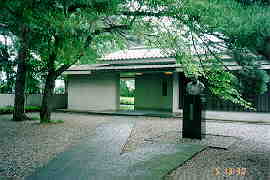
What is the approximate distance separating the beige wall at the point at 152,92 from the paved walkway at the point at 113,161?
985 centimetres

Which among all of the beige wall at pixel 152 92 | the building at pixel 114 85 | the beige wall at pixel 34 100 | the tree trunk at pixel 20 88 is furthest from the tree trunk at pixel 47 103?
the beige wall at pixel 152 92

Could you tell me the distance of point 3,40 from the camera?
7309mm

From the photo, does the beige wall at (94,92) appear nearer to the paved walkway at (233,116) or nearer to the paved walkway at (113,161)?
the paved walkway at (233,116)

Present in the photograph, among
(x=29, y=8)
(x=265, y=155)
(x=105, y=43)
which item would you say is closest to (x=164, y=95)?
(x=105, y=43)

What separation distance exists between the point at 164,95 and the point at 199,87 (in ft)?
29.7

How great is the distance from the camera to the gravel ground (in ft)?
14.9

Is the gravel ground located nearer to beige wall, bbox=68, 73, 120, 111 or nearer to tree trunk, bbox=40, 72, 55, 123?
tree trunk, bbox=40, 72, 55, 123

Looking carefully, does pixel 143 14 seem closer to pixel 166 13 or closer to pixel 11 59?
pixel 166 13

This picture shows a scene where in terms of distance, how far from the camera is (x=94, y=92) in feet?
54.9

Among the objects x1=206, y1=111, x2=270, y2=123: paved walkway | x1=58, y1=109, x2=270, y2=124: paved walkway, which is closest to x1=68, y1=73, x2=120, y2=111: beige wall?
x1=58, y1=109, x2=270, y2=124: paved walkway

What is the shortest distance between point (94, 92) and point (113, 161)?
11.8 metres

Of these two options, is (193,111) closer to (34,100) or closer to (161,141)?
Result: (161,141)
